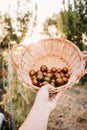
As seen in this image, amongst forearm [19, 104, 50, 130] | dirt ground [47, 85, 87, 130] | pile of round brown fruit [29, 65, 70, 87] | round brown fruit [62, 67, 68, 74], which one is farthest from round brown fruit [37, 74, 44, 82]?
dirt ground [47, 85, 87, 130]

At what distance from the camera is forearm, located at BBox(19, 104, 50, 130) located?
48.0 inches

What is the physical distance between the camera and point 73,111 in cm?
279

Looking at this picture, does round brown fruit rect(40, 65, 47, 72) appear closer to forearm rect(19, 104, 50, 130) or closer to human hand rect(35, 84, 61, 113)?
human hand rect(35, 84, 61, 113)

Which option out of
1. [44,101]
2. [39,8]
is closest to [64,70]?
[44,101]

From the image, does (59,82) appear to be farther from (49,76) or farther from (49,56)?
(49,56)

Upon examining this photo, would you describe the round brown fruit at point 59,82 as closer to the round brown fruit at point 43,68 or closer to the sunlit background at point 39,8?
the round brown fruit at point 43,68

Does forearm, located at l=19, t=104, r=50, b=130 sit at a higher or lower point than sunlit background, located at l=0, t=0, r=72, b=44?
lower

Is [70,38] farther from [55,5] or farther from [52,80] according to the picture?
[52,80]

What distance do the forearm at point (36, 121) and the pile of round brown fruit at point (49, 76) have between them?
0.49 meters

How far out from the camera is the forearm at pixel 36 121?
1.22m

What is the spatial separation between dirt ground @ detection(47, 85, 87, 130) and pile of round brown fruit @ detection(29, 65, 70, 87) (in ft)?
3.14

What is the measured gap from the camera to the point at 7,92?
2.97m

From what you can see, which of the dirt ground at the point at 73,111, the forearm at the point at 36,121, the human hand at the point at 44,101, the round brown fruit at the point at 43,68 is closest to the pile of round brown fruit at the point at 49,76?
the round brown fruit at the point at 43,68

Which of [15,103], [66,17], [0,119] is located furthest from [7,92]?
[66,17]
